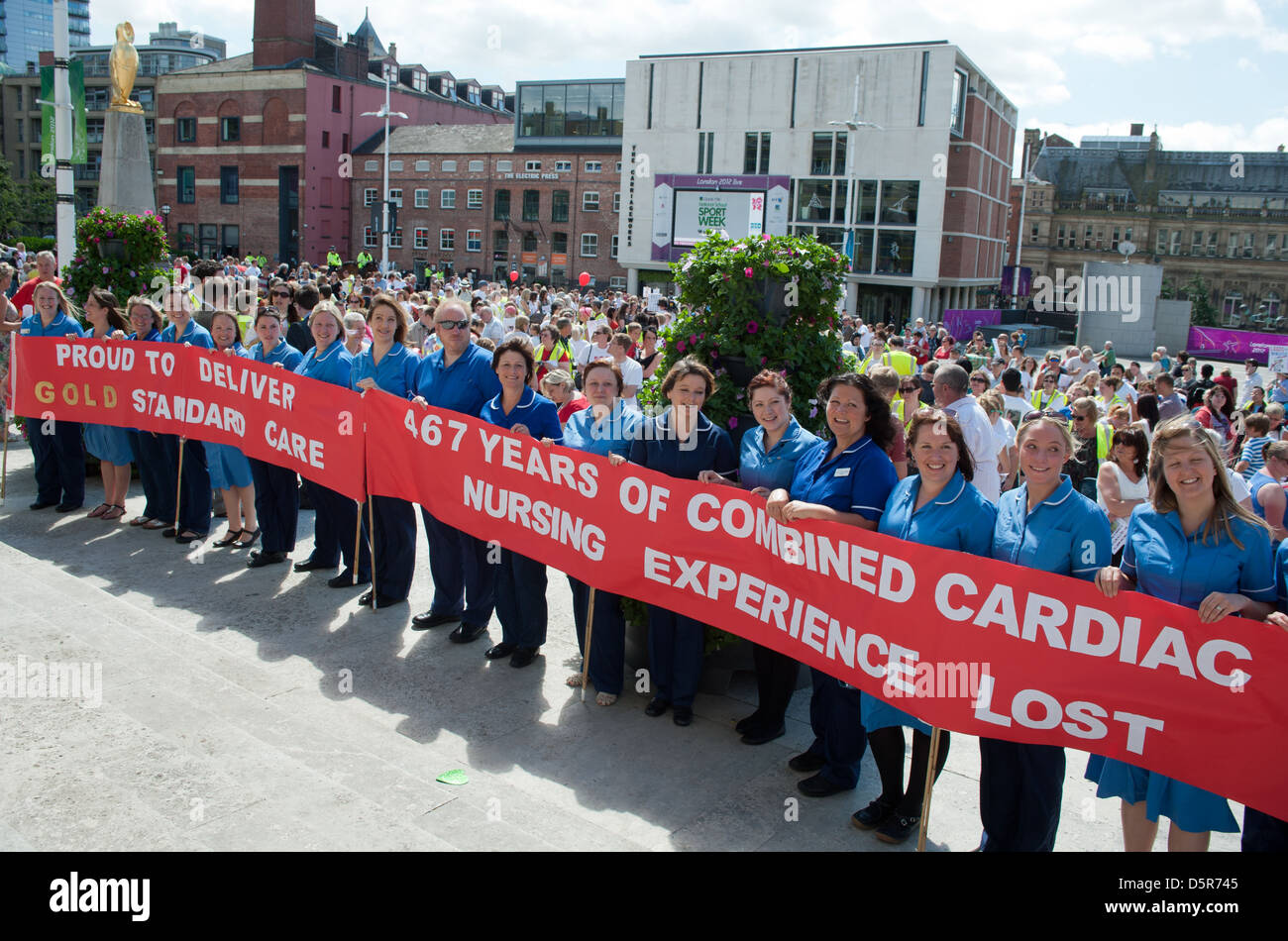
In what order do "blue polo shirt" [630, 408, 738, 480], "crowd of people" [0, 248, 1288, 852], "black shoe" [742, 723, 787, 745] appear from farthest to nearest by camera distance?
1. "blue polo shirt" [630, 408, 738, 480]
2. "black shoe" [742, 723, 787, 745]
3. "crowd of people" [0, 248, 1288, 852]

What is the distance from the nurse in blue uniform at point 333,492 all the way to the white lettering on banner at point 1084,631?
4.92m

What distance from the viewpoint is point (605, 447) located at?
5805mm

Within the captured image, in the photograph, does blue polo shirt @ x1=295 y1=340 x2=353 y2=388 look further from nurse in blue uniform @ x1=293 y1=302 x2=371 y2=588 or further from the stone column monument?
the stone column monument

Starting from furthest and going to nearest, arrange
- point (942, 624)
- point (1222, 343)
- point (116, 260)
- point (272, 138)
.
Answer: point (272, 138) < point (1222, 343) < point (116, 260) < point (942, 624)

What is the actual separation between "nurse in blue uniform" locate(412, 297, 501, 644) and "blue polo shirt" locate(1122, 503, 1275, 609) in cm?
417

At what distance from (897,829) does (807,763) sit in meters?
0.67

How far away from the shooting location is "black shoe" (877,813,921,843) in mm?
4422

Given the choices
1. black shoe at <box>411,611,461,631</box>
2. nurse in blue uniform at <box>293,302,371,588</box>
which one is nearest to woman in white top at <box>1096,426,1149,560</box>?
black shoe at <box>411,611,461,631</box>

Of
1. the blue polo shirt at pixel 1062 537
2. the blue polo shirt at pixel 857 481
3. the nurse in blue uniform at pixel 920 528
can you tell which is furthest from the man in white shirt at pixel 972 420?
the blue polo shirt at pixel 1062 537

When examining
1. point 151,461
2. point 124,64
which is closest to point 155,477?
point 151,461

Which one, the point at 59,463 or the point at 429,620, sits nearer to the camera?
the point at 429,620

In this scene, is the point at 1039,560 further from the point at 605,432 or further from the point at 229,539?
the point at 229,539

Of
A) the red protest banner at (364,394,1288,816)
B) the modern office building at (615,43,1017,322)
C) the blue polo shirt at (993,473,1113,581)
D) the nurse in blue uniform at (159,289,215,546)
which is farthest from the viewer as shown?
the modern office building at (615,43,1017,322)

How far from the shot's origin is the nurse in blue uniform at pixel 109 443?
8945 millimetres
